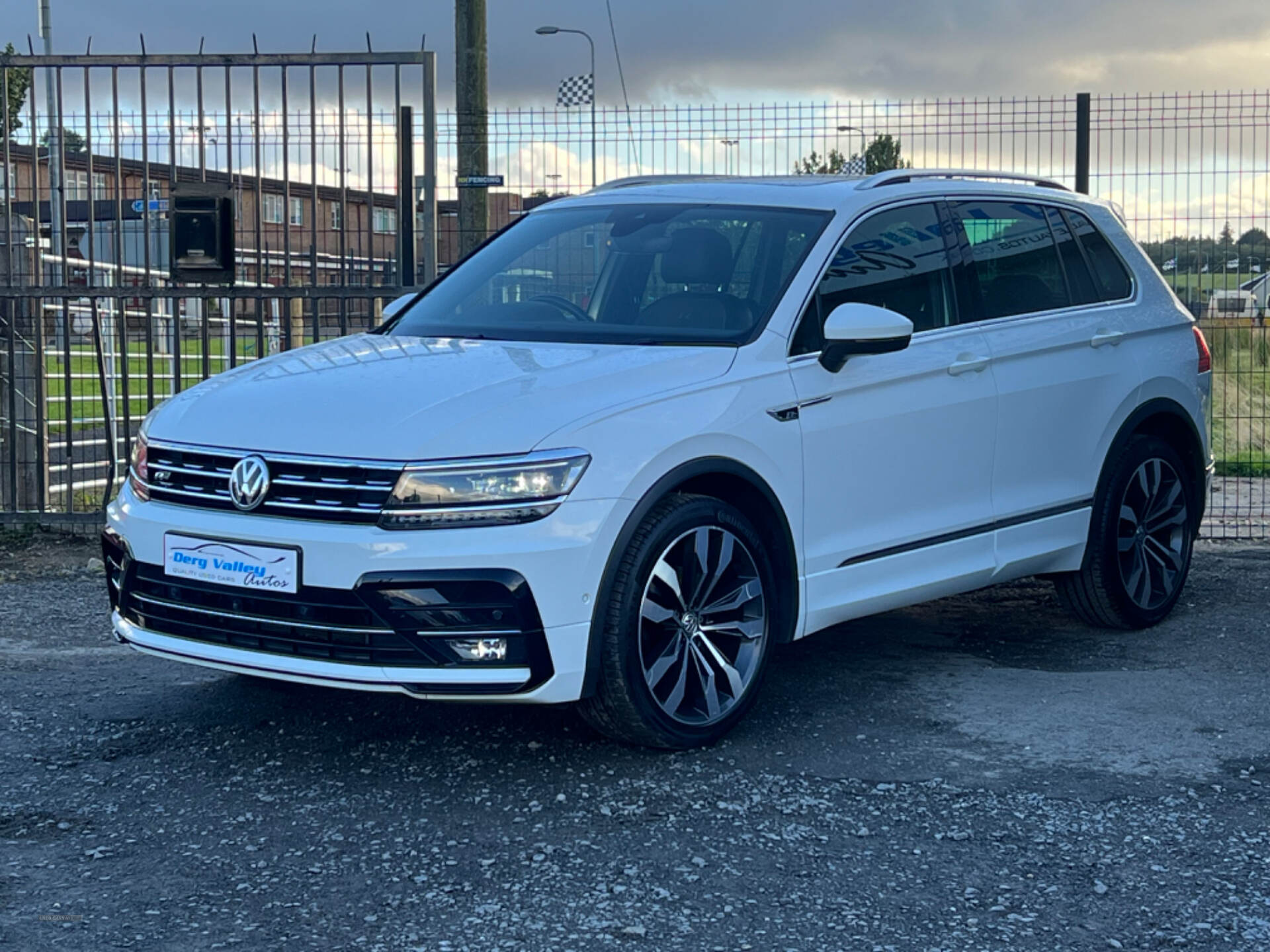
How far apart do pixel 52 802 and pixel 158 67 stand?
20.0ft

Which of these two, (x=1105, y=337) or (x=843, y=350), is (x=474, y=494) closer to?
(x=843, y=350)

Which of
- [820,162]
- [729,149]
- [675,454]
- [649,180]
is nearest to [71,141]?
[729,149]

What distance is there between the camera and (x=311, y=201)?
953 centimetres

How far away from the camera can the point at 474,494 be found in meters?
4.36

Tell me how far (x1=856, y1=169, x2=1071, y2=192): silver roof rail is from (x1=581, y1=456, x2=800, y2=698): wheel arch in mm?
1427

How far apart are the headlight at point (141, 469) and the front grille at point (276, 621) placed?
247mm

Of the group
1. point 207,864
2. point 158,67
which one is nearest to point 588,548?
point 207,864

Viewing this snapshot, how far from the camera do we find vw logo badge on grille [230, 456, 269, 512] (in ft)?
14.7

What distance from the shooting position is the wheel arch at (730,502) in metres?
4.50

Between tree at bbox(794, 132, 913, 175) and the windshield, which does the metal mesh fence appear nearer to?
tree at bbox(794, 132, 913, 175)

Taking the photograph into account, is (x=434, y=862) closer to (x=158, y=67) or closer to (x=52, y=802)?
(x=52, y=802)

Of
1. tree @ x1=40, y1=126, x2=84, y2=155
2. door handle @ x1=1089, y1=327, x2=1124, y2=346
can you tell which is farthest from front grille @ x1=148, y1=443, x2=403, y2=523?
tree @ x1=40, y1=126, x2=84, y2=155

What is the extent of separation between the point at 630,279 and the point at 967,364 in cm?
125

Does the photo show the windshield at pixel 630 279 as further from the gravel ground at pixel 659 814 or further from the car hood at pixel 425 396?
the gravel ground at pixel 659 814
